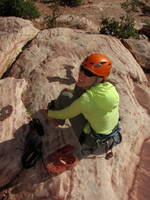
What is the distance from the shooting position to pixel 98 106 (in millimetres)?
5418

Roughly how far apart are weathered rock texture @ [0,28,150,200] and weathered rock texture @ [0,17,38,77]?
0.40 m

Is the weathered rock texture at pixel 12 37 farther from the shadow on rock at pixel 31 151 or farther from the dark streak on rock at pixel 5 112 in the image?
the shadow on rock at pixel 31 151

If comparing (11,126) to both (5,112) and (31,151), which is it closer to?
(5,112)

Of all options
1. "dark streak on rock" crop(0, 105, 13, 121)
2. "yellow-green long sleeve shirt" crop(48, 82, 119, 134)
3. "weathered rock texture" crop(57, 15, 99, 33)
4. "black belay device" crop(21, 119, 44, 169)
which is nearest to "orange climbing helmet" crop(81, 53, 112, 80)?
"yellow-green long sleeve shirt" crop(48, 82, 119, 134)

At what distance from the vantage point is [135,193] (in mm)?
6352

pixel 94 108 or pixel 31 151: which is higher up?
pixel 94 108

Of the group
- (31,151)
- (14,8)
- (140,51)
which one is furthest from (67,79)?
(14,8)

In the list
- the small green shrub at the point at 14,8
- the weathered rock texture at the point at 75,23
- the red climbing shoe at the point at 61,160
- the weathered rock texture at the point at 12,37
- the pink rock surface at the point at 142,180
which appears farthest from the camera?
the small green shrub at the point at 14,8

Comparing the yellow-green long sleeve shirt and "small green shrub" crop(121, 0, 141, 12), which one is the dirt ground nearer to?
"small green shrub" crop(121, 0, 141, 12)

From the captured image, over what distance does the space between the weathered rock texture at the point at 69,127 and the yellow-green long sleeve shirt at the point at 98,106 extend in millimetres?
1163

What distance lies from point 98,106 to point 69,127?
190 centimetres

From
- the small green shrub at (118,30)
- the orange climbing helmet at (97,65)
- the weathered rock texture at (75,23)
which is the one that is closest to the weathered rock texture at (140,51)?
the small green shrub at (118,30)

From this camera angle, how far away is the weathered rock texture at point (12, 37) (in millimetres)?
9273

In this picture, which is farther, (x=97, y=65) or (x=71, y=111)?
(x=71, y=111)
